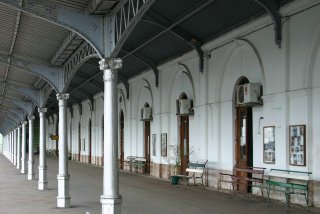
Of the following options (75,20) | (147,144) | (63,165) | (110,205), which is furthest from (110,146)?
(147,144)

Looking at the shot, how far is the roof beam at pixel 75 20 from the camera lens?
9415 mm

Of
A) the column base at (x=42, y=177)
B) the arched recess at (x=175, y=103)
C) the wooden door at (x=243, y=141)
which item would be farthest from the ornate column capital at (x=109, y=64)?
Result: the arched recess at (x=175, y=103)

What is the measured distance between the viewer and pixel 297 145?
41.9 feet

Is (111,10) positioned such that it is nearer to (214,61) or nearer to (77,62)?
(77,62)

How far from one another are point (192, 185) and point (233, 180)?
10.8 ft

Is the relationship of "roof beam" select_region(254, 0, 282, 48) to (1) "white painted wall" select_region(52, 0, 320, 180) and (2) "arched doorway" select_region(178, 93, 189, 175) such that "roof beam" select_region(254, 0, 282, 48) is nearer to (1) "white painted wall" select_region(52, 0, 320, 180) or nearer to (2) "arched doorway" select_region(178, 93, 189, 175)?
(1) "white painted wall" select_region(52, 0, 320, 180)

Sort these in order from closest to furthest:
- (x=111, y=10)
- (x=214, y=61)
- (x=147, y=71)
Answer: (x=111, y=10) < (x=214, y=61) < (x=147, y=71)

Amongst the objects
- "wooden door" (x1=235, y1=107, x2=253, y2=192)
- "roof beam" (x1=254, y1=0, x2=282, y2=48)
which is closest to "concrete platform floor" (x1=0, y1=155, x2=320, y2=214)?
"wooden door" (x1=235, y1=107, x2=253, y2=192)

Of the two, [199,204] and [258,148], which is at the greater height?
[258,148]

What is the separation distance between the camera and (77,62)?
13164 mm

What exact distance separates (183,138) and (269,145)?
697 cm

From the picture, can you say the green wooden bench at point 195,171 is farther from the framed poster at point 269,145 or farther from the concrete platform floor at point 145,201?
the framed poster at point 269,145

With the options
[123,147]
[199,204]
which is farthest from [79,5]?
[123,147]

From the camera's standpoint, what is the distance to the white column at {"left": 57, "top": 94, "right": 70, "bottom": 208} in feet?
44.4
